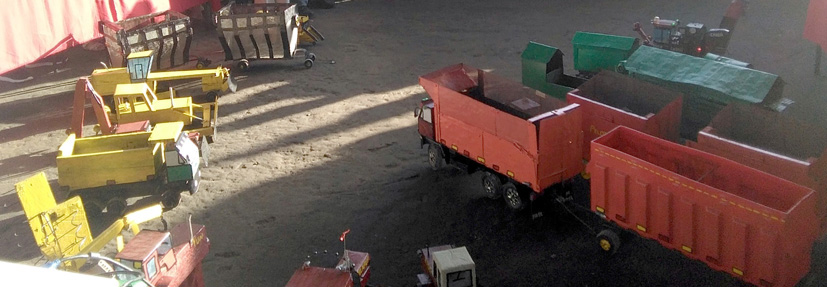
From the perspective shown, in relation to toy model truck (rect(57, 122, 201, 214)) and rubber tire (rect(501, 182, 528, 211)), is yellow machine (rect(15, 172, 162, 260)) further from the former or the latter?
rubber tire (rect(501, 182, 528, 211))

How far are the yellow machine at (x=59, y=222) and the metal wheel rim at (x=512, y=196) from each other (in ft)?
15.1

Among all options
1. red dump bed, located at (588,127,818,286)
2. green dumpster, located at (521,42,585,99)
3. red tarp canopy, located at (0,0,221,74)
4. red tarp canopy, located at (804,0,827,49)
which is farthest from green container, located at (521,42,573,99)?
red tarp canopy, located at (0,0,221,74)

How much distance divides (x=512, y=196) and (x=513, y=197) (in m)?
0.02

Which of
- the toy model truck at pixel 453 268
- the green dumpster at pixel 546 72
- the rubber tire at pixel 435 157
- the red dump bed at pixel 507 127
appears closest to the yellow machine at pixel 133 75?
the rubber tire at pixel 435 157

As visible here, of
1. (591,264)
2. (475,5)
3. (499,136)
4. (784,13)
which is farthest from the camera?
(475,5)

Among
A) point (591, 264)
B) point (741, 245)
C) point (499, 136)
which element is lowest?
point (591, 264)

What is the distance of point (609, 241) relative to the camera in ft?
30.0

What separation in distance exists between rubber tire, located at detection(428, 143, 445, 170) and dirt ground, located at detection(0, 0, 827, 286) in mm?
119

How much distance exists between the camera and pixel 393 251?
9.62 m

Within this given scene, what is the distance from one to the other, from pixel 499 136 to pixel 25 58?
1125 cm

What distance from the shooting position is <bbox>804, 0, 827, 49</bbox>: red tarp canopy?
14.7 m

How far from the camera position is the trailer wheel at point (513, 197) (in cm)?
1017

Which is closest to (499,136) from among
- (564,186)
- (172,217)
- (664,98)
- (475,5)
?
(564,186)

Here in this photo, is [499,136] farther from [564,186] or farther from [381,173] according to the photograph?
[381,173]
